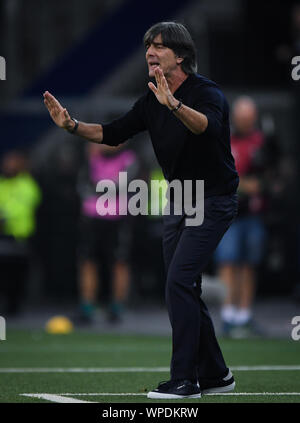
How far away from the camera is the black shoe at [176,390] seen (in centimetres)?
682

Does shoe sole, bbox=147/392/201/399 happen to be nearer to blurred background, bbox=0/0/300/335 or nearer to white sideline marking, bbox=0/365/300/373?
white sideline marking, bbox=0/365/300/373

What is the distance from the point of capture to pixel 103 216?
44.1 feet

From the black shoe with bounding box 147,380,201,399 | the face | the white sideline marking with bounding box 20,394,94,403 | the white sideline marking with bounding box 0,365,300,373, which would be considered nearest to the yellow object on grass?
the white sideline marking with bounding box 0,365,300,373

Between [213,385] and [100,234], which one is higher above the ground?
[100,234]

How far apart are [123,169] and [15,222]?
268cm

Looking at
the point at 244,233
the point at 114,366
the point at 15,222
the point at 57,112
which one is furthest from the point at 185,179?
the point at 15,222

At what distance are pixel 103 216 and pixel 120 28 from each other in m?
6.01

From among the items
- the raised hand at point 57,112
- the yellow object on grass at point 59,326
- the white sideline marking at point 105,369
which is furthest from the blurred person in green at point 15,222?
the raised hand at point 57,112

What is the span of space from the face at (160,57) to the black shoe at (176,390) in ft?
5.66

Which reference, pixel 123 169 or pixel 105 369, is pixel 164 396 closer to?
pixel 105 369

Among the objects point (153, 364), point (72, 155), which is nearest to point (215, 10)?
point (72, 155)

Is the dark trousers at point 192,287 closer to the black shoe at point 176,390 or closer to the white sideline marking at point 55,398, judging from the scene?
the black shoe at point 176,390

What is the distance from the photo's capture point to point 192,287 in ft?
22.9

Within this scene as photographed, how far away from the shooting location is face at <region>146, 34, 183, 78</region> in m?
7.01
